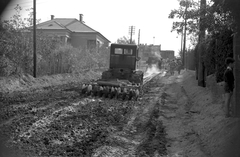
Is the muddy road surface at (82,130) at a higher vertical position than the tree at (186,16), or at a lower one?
lower

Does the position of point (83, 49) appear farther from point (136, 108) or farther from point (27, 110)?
point (27, 110)

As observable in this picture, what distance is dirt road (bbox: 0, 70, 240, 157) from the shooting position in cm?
555

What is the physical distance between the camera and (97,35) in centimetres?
4328

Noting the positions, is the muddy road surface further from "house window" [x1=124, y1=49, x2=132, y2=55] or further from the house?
the house

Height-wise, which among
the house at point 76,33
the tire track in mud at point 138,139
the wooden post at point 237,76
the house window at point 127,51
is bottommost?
the tire track in mud at point 138,139


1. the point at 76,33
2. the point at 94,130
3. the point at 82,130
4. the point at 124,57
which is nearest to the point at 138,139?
the point at 94,130

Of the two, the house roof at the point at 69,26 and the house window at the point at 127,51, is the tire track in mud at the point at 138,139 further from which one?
the house roof at the point at 69,26

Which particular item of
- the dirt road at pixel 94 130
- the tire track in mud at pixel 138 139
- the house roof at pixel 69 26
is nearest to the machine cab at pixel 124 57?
the dirt road at pixel 94 130

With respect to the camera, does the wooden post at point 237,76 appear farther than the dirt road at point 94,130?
Yes

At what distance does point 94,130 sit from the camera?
690 cm

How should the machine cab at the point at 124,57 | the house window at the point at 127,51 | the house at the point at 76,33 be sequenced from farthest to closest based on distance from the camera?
1. the house at the point at 76,33
2. the house window at the point at 127,51
3. the machine cab at the point at 124,57

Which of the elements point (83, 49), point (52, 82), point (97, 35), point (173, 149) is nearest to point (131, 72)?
point (52, 82)

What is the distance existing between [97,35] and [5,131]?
125 ft

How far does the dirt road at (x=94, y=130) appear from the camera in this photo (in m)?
5.55
